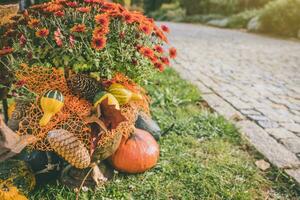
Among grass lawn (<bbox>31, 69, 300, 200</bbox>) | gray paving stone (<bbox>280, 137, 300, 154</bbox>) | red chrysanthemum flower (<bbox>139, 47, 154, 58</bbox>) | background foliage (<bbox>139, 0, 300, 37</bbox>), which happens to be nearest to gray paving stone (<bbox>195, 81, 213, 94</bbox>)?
grass lawn (<bbox>31, 69, 300, 200</bbox>)

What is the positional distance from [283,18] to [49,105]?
1104 centimetres

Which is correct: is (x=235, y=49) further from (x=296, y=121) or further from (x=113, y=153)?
(x=113, y=153)

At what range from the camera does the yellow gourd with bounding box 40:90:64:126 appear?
7.04 ft

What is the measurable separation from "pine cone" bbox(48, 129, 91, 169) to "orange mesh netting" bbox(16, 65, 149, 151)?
0.06 metres

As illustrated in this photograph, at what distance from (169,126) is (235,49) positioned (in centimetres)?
562

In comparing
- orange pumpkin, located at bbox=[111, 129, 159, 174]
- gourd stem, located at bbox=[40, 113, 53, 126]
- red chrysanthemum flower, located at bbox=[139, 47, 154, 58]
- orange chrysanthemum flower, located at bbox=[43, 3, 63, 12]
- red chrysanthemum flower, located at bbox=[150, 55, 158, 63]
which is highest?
orange chrysanthemum flower, located at bbox=[43, 3, 63, 12]

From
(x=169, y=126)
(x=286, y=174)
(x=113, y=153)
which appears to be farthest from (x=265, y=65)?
(x=113, y=153)

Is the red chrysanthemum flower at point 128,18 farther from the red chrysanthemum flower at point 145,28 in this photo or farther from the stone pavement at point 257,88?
the stone pavement at point 257,88

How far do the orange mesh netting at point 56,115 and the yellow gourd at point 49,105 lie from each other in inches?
2.4

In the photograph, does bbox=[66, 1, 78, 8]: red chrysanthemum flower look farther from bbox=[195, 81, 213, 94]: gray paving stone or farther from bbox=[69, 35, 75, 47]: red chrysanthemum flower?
bbox=[195, 81, 213, 94]: gray paving stone

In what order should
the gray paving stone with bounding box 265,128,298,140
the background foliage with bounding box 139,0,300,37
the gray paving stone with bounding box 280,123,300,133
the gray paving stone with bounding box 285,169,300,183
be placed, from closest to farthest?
1. the gray paving stone with bounding box 285,169,300,183
2. the gray paving stone with bounding box 265,128,298,140
3. the gray paving stone with bounding box 280,123,300,133
4. the background foliage with bounding box 139,0,300,37

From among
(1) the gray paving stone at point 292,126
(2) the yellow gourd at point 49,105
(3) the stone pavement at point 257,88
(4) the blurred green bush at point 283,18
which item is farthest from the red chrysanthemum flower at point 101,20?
(4) the blurred green bush at point 283,18

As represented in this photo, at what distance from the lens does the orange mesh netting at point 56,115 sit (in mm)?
2227

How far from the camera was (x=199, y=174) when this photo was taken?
2.71 metres
